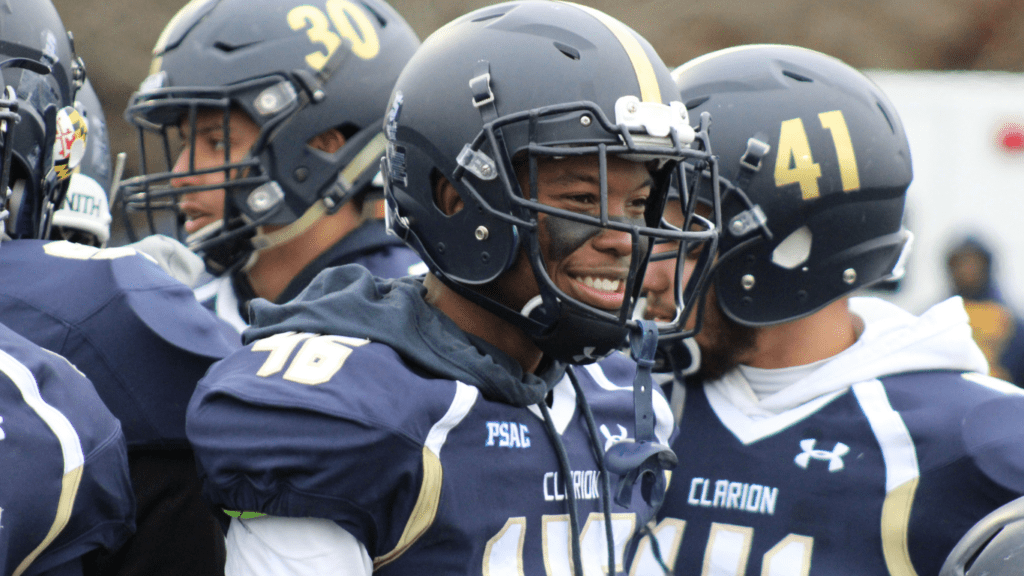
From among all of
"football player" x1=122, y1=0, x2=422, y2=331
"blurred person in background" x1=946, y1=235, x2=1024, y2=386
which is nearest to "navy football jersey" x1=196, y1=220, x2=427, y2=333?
"football player" x1=122, y1=0, x2=422, y2=331

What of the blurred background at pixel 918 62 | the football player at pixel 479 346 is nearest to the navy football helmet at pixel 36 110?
the football player at pixel 479 346

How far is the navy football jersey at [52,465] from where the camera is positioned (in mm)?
1400

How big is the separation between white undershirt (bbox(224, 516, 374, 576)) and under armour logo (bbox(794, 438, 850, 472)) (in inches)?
42.7

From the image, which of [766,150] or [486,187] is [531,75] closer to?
[486,187]

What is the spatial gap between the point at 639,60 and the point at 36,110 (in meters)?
1.08

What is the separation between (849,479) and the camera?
226 cm

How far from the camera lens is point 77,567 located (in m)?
1.59

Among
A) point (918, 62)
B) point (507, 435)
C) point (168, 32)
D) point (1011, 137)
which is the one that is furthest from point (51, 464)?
point (918, 62)

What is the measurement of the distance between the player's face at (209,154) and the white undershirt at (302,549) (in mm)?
1501

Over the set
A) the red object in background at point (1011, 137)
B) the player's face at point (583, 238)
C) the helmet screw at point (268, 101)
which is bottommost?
the red object in background at point (1011, 137)

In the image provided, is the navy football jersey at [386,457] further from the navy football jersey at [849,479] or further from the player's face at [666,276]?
the player's face at [666,276]

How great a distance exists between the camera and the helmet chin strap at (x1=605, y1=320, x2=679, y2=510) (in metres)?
1.82

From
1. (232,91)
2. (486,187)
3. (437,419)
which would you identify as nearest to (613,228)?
(486,187)

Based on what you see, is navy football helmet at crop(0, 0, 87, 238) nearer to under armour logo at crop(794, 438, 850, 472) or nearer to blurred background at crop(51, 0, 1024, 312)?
under armour logo at crop(794, 438, 850, 472)
